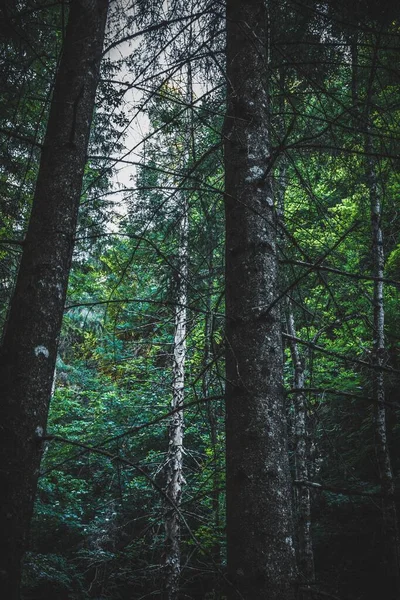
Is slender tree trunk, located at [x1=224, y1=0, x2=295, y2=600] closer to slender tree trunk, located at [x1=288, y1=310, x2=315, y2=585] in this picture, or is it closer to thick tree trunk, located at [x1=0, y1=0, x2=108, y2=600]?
thick tree trunk, located at [x1=0, y1=0, x2=108, y2=600]

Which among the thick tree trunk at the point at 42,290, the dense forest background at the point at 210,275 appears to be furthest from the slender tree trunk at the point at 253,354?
the thick tree trunk at the point at 42,290

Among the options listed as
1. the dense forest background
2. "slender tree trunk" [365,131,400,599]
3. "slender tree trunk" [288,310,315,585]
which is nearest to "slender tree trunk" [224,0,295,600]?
the dense forest background

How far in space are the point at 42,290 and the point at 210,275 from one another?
1157 millimetres

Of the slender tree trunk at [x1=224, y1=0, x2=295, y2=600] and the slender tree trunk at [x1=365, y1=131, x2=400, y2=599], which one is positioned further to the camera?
the slender tree trunk at [x1=365, y1=131, x2=400, y2=599]

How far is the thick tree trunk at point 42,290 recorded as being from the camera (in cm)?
190

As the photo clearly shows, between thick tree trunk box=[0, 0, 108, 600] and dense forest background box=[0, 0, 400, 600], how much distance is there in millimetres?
135

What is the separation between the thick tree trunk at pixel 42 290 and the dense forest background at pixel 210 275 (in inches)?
5.3

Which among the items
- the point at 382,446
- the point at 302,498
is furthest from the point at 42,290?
the point at 302,498

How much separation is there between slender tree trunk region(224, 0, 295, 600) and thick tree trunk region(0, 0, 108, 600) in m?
0.98

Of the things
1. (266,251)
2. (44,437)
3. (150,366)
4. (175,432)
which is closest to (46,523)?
(150,366)

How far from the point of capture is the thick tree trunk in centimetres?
190

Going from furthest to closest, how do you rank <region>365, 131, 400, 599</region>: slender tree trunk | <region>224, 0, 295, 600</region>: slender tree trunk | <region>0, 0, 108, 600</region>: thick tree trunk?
1. <region>365, 131, 400, 599</region>: slender tree trunk
2. <region>0, 0, 108, 600</region>: thick tree trunk
3. <region>224, 0, 295, 600</region>: slender tree trunk

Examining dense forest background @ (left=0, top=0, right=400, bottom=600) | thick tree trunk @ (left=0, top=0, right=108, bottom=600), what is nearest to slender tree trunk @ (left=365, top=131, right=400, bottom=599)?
dense forest background @ (left=0, top=0, right=400, bottom=600)

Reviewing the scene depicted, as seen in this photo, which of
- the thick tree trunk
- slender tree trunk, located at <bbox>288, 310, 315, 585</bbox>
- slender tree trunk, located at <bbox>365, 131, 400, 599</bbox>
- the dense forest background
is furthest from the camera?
slender tree trunk, located at <bbox>288, 310, 315, 585</bbox>
